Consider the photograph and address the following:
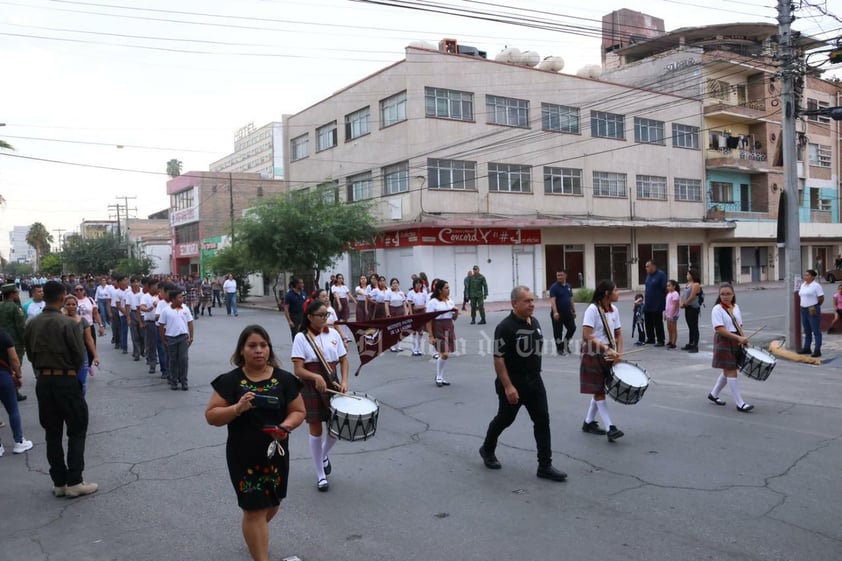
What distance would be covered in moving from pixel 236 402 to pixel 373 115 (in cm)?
3029

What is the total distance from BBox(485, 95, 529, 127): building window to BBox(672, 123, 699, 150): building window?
1168cm

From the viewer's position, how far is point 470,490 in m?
5.61

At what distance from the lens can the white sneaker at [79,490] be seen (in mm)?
5613

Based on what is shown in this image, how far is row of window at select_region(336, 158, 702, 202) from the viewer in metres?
30.7

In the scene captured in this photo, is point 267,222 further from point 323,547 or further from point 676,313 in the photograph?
point 323,547

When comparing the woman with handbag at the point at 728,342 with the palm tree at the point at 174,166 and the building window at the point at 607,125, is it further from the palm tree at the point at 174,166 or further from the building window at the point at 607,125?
the palm tree at the point at 174,166

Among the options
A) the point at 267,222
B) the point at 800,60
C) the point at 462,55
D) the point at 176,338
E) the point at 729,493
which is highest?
the point at 462,55

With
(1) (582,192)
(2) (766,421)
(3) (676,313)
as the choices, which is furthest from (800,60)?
(1) (582,192)

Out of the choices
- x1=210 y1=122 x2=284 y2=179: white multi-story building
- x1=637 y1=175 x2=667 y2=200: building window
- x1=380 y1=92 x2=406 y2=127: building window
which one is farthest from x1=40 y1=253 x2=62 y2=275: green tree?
x1=637 y1=175 x2=667 y2=200: building window

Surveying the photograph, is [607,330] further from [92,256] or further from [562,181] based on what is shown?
[92,256]

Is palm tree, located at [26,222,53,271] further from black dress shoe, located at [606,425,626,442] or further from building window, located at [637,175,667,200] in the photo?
black dress shoe, located at [606,425,626,442]

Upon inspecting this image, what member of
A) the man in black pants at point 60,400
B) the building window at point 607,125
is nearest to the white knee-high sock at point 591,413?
the man in black pants at point 60,400

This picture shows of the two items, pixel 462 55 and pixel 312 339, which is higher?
pixel 462 55

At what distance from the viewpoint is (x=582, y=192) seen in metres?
35.1
